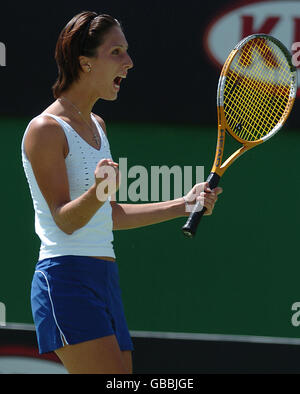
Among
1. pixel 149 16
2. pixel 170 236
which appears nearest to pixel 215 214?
pixel 170 236

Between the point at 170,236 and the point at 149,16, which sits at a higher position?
the point at 149,16

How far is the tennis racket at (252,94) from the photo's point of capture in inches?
114

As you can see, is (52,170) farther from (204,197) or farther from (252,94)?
(252,94)

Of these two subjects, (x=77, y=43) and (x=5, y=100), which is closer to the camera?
(x=77, y=43)

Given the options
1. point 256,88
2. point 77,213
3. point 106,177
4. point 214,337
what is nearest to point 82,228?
point 77,213

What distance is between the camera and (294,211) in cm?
409

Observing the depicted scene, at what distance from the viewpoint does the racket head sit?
2978 millimetres

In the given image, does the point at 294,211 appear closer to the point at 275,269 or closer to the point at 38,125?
the point at 275,269

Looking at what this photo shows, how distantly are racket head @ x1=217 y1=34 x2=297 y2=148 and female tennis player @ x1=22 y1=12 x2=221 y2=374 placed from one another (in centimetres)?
60

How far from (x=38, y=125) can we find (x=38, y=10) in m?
2.04

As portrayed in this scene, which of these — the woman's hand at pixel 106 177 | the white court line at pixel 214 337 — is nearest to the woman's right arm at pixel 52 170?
the woman's hand at pixel 106 177

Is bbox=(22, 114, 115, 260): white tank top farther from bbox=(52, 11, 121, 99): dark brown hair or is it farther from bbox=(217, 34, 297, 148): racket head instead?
bbox=(217, 34, 297, 148): racket head
